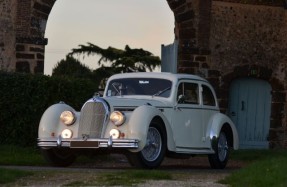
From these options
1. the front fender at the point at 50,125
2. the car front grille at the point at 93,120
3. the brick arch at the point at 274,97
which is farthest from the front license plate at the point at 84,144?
the brick arch at the point at 274,97

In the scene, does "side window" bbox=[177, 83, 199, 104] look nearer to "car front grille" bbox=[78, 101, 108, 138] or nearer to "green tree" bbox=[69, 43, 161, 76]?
"car front grille" bbox=[78, 101, 108, 138]

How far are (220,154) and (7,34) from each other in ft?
26.0

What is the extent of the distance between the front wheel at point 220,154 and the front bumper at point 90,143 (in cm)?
290

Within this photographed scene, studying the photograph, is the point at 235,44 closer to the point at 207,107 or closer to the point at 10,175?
the point at 207,107

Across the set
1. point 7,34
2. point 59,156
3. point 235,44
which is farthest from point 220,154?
point 235,44

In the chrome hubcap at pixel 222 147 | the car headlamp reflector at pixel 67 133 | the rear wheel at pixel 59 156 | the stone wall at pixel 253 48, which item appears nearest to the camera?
the car headlamp reflector at pixel 67 133

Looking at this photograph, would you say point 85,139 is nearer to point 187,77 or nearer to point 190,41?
point 187,77

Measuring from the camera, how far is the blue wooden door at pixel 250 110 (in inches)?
927

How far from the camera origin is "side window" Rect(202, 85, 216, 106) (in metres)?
15.5

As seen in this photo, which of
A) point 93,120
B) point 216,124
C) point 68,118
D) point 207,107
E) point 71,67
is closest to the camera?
point 93,120

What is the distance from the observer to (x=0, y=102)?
16781mm

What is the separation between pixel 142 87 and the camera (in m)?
14.6

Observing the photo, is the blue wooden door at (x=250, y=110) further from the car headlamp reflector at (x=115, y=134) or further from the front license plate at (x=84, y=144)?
the front license plate at (x=84, y=144)

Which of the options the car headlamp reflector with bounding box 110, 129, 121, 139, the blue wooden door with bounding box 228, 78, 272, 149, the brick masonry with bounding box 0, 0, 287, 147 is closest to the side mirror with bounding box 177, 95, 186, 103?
the car headlamp reflector with bounding box 110, 129, 121, 139
